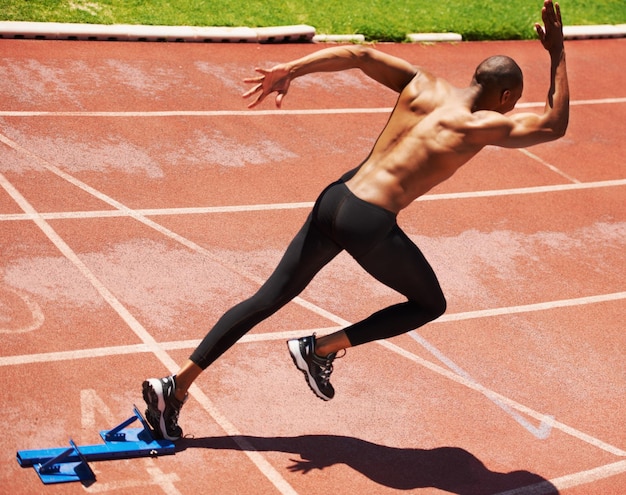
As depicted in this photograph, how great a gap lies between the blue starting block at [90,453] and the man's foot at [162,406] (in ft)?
0.18

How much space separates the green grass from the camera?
40.2 feet

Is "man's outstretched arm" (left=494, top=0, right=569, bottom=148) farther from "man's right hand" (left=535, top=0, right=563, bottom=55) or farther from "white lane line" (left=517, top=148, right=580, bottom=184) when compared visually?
"white lane line" (left=517, top=148, right=580, bottom=184)

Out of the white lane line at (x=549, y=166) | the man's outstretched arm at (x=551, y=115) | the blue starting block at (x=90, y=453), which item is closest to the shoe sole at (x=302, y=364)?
the blue starting block at (x=90, y=453)

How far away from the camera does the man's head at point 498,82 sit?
5020 mm

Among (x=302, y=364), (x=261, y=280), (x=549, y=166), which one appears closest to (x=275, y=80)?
(x=302, y=364)

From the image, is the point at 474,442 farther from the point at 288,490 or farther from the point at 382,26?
the point at 382,26

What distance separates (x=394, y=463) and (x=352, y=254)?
1.34 metres

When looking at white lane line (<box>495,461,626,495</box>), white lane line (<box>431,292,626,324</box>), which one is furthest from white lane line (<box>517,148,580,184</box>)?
white lane line (<box>495,461,626,495</box>)

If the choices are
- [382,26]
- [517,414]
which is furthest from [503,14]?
[517,414]

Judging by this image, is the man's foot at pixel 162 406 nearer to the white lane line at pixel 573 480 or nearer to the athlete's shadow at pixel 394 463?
the athlete's shadow at pixel 394 463

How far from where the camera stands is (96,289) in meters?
6.96

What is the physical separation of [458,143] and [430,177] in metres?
0.23

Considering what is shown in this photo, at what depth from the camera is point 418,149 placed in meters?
5.08

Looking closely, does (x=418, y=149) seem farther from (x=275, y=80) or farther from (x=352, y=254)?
(x=275, y=80)
